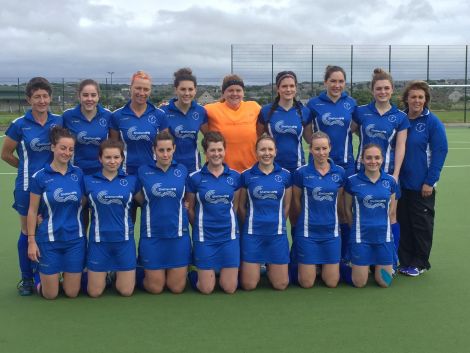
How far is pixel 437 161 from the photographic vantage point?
181 inches

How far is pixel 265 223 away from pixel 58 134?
165cm

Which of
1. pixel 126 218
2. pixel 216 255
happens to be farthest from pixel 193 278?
pixel 126 218

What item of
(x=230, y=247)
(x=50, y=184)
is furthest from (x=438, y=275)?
(x=50, y=184)

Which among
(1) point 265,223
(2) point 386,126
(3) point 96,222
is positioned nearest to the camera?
(3) point 96,222

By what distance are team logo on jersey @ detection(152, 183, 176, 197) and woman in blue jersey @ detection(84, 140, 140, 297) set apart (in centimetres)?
17

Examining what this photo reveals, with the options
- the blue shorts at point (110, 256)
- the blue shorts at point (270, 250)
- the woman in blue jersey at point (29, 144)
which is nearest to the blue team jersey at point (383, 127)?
the blue shorts at point (270, 250)

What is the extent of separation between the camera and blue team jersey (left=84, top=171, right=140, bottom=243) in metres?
4.07

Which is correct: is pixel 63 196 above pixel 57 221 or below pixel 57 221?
above

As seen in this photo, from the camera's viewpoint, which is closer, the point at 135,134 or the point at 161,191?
the point at 161,191

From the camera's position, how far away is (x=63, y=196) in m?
3.99

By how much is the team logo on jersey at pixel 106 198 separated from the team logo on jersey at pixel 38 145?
59cm

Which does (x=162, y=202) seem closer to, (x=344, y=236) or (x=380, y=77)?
(x=344, y=236)

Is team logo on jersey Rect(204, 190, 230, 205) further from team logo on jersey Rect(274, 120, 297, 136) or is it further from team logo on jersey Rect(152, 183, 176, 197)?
team logo on jersey Rect(274, 120, 297, 136)

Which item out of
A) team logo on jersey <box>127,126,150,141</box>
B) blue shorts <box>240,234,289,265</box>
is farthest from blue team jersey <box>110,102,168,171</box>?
blue shorts <box>240,234,289,265</box>
